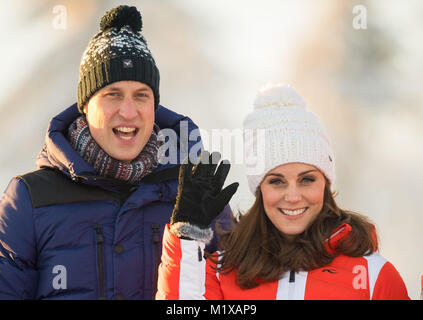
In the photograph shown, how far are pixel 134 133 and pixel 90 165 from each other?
0.81 feet

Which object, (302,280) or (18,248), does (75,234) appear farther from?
(302,280)

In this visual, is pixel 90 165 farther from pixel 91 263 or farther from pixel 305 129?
pixel 305 129

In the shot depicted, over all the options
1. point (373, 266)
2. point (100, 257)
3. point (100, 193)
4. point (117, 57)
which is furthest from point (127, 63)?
point (373, 266)

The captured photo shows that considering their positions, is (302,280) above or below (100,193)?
below

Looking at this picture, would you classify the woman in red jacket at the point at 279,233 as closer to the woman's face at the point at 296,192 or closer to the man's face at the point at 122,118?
the woman's face at the point at 296,192

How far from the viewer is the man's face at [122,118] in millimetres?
2414

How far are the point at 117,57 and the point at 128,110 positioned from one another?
0.26 m

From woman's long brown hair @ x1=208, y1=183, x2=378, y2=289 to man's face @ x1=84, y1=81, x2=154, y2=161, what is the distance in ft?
1.94

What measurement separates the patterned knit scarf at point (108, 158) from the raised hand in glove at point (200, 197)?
0.35m

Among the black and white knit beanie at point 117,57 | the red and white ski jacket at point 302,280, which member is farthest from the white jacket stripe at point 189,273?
the black and white knit beanie at point 117,57

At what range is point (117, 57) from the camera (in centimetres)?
245

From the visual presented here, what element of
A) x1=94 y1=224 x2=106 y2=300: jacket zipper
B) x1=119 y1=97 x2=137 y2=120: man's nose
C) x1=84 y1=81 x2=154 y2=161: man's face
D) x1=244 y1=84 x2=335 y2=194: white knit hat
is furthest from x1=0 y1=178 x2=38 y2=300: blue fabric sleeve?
x1=244 y1=84 x2=335 y2=194: white knit hat

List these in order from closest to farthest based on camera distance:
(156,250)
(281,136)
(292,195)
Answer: (292,195) → (281,136) → (156,250)
